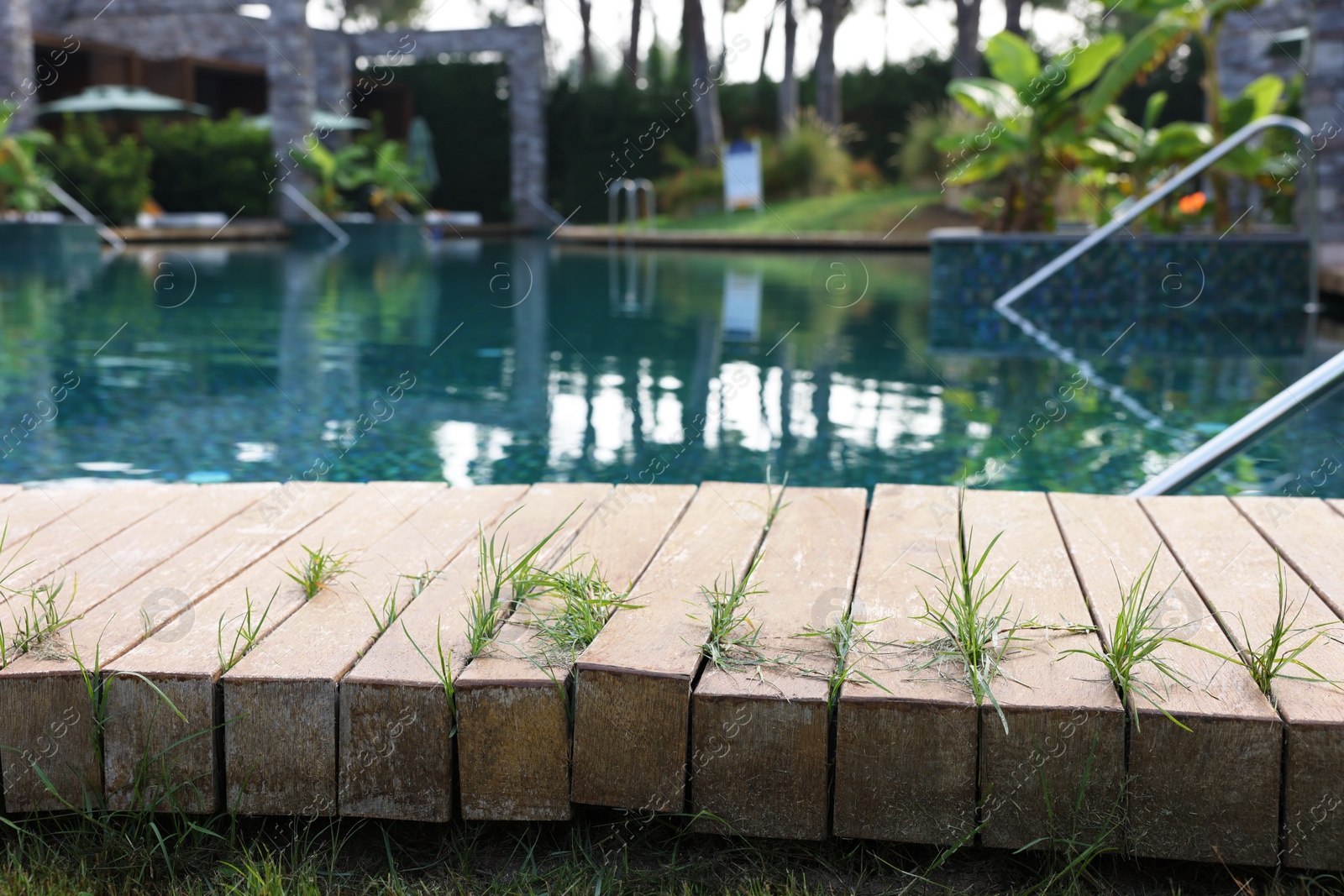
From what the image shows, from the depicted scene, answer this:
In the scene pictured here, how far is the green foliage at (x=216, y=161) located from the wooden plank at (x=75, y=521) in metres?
17.6

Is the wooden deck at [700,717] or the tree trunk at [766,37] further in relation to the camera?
the tree trunk at [766,37]

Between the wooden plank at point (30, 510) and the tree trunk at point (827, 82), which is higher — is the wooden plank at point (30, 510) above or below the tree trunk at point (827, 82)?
below

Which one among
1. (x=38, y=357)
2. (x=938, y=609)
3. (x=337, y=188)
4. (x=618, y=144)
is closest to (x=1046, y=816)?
(x=938, y=609)

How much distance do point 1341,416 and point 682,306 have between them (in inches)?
198

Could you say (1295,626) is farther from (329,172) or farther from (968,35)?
(968,35)

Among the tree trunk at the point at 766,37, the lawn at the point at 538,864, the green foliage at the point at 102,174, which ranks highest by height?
the tree trunk at the point at 766,37

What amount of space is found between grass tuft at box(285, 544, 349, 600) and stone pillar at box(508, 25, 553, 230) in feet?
74.0

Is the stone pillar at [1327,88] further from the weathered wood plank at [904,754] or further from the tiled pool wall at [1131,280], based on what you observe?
the weathered wood plank at [904,754]

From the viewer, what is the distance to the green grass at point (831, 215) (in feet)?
58.6

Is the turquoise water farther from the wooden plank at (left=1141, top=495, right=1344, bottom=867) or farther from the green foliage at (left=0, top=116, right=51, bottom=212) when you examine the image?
the green foliage at (left=0, top=116, right=51, bottom=212)

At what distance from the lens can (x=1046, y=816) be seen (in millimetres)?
1501

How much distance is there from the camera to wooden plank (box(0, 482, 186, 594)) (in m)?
2.03

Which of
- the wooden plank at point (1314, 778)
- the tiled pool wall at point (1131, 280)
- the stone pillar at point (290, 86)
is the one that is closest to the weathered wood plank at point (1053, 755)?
the wooden plank at point (1314, 778)

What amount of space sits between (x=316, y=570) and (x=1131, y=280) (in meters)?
8.04
